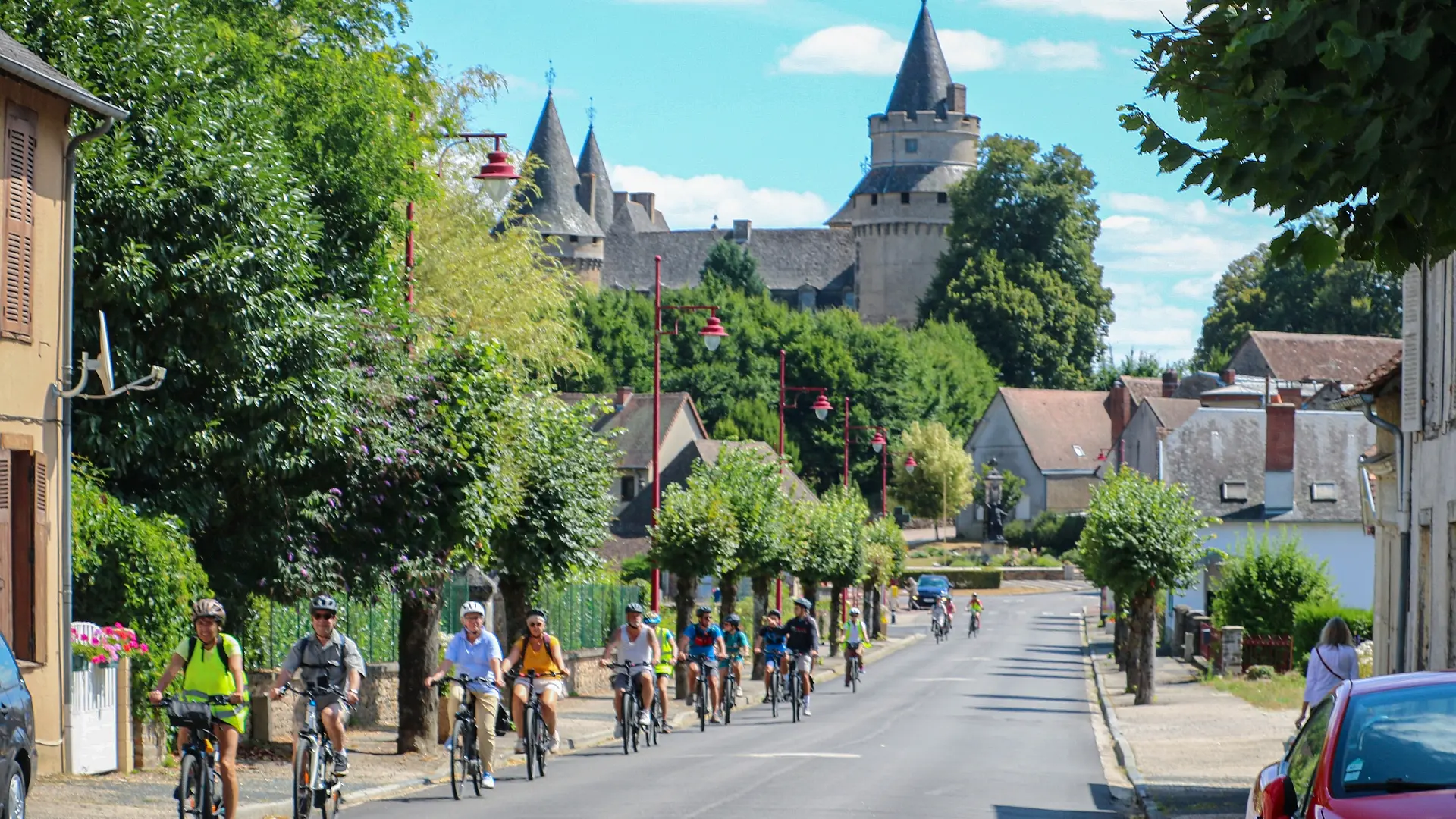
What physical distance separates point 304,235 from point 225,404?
87.7 inches

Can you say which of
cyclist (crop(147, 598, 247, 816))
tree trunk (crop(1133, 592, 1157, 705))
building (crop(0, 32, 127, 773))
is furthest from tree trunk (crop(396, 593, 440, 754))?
tree trunk (crop(1133, 592, 1157, 705))

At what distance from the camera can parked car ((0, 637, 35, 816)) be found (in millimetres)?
9953

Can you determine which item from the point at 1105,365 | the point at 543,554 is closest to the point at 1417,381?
the point at 543,554

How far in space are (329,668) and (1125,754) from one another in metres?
12.0

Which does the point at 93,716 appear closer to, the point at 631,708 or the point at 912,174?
the point at 631,708

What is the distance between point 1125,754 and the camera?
2189cm

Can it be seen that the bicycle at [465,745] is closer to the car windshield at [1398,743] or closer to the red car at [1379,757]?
the red car at [1379,757]

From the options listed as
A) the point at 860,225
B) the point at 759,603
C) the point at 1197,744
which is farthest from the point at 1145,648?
the point at 860,225

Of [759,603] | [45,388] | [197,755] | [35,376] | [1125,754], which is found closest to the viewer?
[197,755]

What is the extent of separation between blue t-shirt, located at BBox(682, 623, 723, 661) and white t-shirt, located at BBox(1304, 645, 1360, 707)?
35.5 ft

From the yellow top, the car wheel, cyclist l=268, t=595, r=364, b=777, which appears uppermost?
cyclist l=268, t=595, r=364, b=777

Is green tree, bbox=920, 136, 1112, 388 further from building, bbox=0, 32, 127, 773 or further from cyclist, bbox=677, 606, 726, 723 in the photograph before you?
building, bbox=0, 32, 127, 773

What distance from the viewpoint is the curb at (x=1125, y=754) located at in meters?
15.9

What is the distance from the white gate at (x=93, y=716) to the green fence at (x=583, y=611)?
50.9 feet
